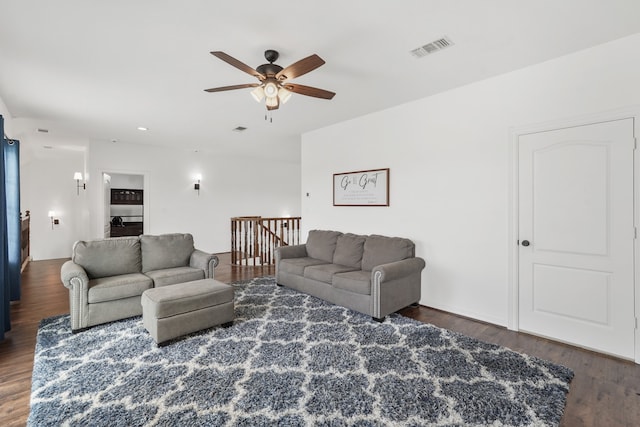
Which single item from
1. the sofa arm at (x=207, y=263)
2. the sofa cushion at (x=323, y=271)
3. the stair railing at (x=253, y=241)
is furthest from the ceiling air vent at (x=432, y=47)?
the stair railing at (x=253, y=241)

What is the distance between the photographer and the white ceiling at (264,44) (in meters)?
2.22

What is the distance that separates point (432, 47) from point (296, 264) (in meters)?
3.10

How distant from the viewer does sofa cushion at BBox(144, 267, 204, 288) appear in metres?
3.56

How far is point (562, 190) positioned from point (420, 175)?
5.02ft

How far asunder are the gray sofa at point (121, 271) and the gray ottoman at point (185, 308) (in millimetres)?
487

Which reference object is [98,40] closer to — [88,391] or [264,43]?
[264,43]

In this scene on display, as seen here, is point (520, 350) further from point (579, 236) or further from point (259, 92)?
point (259, 92)

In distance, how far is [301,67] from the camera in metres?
2.55

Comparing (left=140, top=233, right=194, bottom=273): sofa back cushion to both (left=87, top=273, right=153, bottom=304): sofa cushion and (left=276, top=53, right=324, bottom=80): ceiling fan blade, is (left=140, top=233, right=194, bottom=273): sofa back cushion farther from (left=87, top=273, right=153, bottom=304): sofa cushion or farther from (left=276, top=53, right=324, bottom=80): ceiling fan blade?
(left=276, top=53, right=324, bottom=80): ceiling fan blade

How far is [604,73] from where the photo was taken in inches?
107

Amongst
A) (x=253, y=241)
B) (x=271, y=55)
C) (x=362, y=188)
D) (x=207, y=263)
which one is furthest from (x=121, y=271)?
(x=362, y=188)

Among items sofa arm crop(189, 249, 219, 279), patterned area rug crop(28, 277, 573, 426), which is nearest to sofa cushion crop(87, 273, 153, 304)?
patterned area rug crop(28, 277, 573, 426)

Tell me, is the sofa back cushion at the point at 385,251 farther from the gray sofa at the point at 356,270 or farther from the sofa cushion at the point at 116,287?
the sofa cushion at the point at 116,287

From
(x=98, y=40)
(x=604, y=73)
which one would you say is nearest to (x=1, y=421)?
(x=98, y=40)
